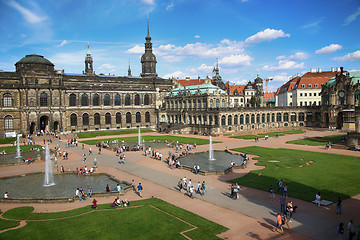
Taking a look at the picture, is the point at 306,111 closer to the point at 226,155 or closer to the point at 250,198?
the point at 226,155

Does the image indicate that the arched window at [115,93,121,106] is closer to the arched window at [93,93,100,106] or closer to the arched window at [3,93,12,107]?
the arched window at [93,93,100,106]

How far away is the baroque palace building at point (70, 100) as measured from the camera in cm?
8188

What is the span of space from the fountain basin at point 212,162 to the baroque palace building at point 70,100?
52.6m

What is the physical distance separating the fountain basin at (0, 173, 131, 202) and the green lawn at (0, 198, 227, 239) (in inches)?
140

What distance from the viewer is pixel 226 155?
5103 cm

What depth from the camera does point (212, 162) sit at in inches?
1780

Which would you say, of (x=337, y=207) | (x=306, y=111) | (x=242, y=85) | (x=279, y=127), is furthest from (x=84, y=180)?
(x=242, y=85)

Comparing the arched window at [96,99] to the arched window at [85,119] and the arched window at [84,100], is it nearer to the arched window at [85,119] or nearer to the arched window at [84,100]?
the arched window at [84,100]

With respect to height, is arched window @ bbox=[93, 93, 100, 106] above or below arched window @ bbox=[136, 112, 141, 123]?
above

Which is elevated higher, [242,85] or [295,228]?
[242,85]

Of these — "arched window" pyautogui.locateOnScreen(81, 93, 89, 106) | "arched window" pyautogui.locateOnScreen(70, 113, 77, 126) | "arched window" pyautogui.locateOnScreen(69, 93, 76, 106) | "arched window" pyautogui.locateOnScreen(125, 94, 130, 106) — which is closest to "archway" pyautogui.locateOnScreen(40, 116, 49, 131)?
"arched window" pyautogui.locateOnScreen(70, 113, 77, 126)

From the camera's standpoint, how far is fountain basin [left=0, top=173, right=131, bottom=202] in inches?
1164

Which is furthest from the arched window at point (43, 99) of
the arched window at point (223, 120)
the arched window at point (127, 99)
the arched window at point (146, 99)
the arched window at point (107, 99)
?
the arched window at point (223, 120)

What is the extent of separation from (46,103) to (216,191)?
72197 mm
